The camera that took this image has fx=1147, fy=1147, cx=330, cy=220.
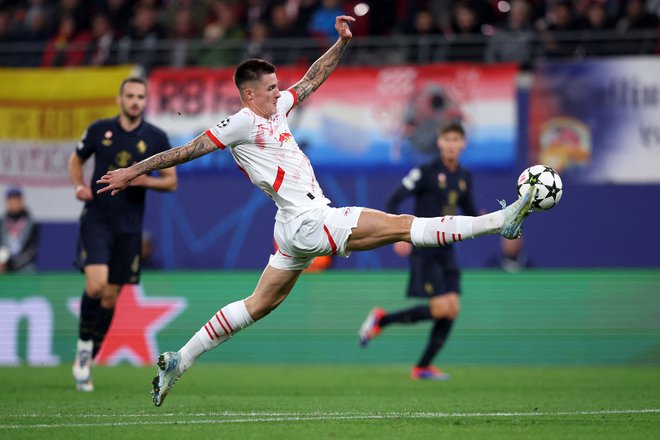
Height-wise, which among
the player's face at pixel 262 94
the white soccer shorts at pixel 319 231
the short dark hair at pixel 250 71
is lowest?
the white soccer shorts at pixel 319 231

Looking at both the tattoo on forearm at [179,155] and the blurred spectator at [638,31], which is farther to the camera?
the blurred spectator at [638,31]

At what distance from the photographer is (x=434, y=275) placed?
40.5ft

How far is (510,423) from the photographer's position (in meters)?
7.50

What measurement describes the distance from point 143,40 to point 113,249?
863 centimetres

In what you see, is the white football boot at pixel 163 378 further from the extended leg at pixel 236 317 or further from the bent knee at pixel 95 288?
the bent knee at pixel 95 288

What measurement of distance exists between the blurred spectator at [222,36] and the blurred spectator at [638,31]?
576 centimetres

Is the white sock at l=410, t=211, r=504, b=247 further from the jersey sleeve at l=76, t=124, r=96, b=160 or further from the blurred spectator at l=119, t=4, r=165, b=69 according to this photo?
the blurred spectator at l=119, t=4, r=165, b=69

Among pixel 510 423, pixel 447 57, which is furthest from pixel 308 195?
pixel 447 57

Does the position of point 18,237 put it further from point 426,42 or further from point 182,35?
point 426,42

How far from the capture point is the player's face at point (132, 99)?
10523 millimetres

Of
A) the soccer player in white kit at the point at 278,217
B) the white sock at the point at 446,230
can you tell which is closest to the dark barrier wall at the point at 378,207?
the soccer player in white kit at the point at 278,217

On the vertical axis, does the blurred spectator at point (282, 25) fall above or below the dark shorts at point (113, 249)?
above

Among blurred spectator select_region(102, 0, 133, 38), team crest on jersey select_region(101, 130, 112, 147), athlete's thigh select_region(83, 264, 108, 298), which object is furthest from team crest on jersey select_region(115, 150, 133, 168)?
blurred spectator select_region(102, 0, 133, 38)

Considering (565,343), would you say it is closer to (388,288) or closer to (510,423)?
(388,288)
